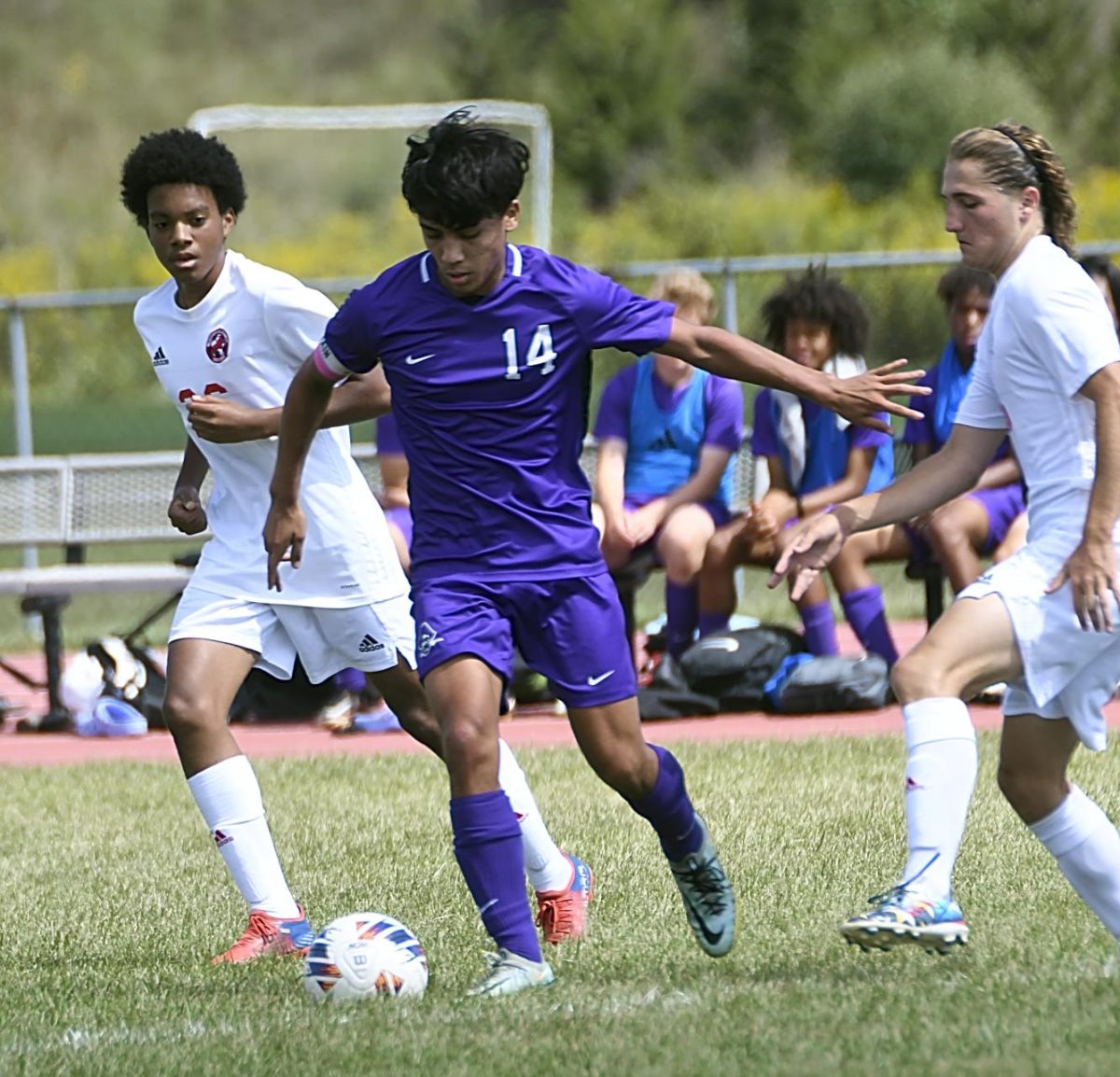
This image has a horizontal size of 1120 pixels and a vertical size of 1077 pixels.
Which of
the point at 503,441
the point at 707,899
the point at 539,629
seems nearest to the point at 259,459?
the point at 503,441

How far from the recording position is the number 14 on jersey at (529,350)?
4.91 meters

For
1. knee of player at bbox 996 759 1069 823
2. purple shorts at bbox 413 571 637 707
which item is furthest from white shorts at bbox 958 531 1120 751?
purple shorts at bbox 413 571 637 707

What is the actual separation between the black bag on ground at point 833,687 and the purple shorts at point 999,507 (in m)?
0.76

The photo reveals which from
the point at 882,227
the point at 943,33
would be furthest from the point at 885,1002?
the point at 943,33

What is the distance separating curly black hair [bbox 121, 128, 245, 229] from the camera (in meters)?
5.83

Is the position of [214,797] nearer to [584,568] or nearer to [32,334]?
[584,568]

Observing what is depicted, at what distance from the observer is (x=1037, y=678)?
4.43m

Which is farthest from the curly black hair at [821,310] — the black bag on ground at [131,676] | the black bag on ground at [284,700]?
the black bag on ground at [131,676]

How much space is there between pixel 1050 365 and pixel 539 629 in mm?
1328

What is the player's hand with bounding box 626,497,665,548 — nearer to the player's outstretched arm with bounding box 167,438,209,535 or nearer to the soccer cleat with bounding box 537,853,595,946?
the player's outstretched arm with bounding box 167,438,209,535

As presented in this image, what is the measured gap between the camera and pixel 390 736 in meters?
→ 9.77

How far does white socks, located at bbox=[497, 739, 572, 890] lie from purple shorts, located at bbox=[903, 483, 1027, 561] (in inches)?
176

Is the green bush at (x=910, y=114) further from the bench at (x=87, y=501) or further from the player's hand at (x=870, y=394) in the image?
the player's hand at (x=870, y=394)

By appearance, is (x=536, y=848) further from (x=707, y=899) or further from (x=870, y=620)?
(x=870, y=620)
